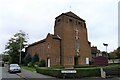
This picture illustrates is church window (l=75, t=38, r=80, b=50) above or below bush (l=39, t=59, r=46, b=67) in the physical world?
above

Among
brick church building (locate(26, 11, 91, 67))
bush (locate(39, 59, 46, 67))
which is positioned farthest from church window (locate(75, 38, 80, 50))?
bush (locate(39, 59, 46, 67))

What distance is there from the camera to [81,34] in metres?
59.2

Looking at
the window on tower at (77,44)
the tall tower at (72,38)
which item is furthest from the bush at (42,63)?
the window on tower at (77,44)

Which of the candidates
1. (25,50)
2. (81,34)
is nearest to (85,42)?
(81,34)

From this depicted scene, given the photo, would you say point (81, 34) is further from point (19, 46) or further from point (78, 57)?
point (19, 46)

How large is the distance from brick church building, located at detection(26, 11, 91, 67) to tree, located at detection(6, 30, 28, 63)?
50.9 feet

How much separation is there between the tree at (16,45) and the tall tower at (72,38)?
2174 cm

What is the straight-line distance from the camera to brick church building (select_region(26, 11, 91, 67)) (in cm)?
5382

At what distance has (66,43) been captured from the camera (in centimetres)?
5494

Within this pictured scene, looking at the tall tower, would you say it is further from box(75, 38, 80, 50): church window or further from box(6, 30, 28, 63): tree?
box(6, 30, 28, 63): tree

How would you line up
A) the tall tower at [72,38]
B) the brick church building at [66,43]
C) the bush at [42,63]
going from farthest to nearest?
the tall tower at [72,38]
the brick church building at [66,43]
the bush at [42,63]

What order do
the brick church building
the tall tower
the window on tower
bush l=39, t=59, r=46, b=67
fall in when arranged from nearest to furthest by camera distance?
bush l=39, t=59, r=46, b=67 < the brick church building < the tall tower < the window on tower

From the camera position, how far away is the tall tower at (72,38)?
54875 mm

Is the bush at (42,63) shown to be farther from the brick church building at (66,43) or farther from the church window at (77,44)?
the church window at (77,44)
